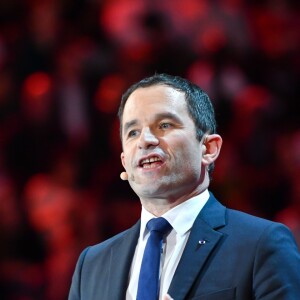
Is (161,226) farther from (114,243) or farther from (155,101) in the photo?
(155,101)

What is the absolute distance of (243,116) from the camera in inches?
142

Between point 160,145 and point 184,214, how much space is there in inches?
7.5

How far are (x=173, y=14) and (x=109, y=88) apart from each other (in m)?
0.59

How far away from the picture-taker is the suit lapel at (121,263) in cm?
181

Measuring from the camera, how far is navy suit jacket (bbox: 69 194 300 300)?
1.62m

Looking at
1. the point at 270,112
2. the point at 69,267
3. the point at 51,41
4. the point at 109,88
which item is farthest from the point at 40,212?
the point at 270,112

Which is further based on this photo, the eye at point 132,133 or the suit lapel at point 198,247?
the eye at point 132,133

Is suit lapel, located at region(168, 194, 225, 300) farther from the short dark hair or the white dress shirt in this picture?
the short dark hair

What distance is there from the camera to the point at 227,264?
5.54 feet

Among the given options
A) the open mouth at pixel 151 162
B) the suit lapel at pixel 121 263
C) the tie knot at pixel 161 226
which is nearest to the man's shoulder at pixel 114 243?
the suit lapel at pixel 121 263

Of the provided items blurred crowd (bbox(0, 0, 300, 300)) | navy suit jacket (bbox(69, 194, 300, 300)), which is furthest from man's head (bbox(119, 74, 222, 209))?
blurred crowd (bbox(0, 0, 300, 300))

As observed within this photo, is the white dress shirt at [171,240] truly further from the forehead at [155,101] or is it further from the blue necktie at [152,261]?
the forehead at [155,101]

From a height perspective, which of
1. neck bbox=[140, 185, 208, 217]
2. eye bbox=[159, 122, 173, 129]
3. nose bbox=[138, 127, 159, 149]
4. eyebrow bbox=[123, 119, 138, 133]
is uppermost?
eyebrow bbox=[123, 119, 138, 133]

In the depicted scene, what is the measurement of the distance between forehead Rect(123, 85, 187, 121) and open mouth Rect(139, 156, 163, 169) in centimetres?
13
